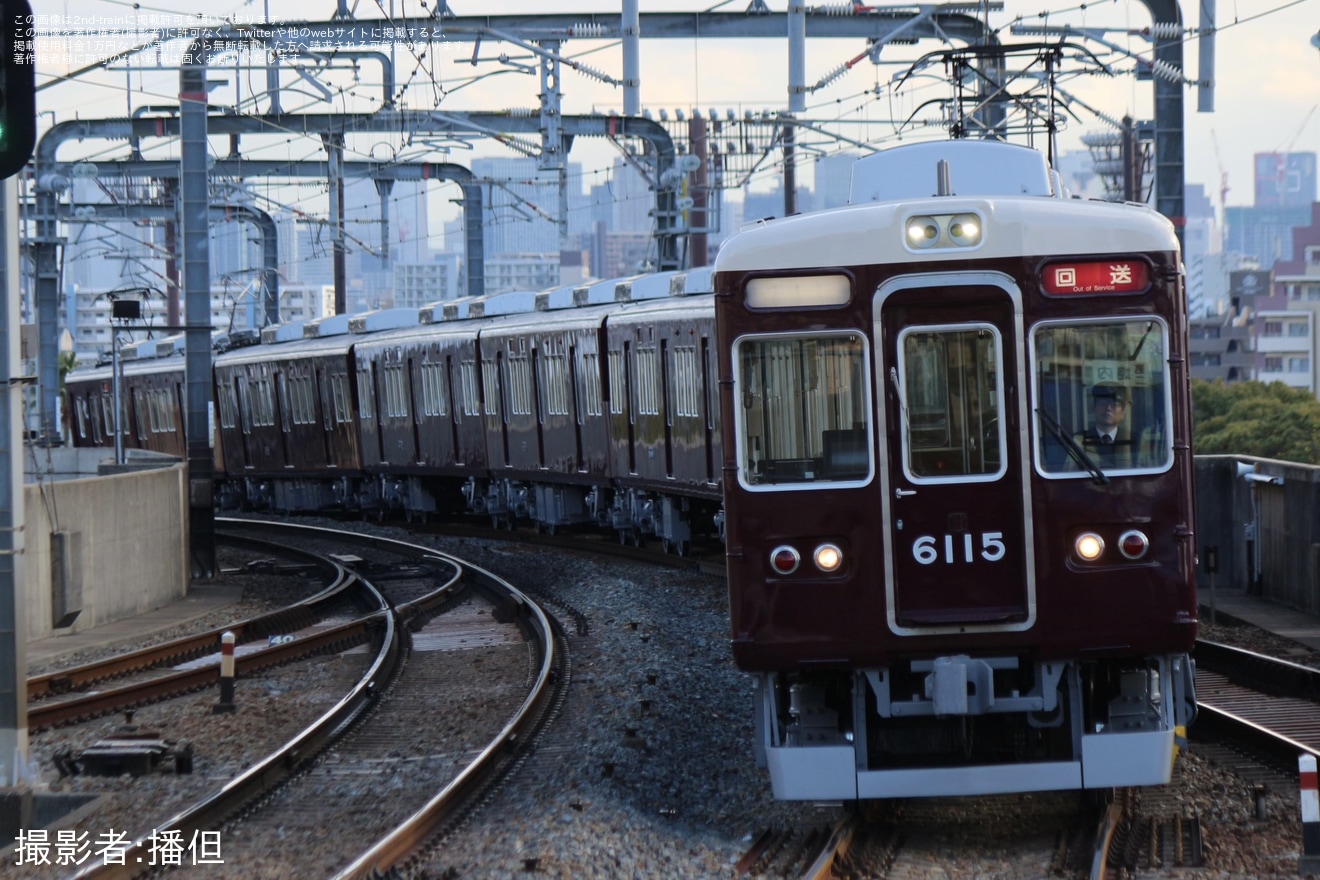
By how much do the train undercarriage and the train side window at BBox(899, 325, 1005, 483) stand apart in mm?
829

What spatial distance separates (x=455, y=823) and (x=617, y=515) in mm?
14329

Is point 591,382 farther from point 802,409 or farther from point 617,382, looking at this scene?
point 802,409

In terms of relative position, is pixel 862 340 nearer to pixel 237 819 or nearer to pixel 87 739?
pixel 237 819

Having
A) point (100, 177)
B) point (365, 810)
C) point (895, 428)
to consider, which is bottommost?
point (365, 810)

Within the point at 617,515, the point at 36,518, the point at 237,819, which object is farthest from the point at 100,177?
the point at 237,819

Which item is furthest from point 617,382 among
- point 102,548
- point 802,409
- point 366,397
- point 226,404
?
point 226,404

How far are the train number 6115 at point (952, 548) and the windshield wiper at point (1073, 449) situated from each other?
45 centimetres

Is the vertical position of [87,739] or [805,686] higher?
[805,686]

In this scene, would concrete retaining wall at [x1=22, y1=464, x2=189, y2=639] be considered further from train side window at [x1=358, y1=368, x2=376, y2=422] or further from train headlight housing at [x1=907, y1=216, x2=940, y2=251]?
train side window at [x1=358, y1=368, x2=376, y2=422]

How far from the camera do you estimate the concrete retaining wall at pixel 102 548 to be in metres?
16.2

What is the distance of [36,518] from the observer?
52.7 feet

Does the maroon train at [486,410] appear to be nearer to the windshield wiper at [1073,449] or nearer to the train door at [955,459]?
the train door at [955,459]

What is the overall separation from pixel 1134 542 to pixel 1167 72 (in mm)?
11805

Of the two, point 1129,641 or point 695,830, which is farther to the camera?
point 695,830
